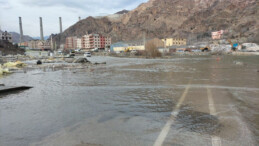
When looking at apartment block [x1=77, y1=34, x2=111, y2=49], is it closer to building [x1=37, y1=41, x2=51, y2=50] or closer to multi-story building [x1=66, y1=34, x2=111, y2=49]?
multi-story building [x1=66, y1=34, x2=111, y2=49]

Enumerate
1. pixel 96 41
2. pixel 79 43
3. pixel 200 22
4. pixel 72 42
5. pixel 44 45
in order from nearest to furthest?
pixel 96 41 < pixel 44 45 < pixel 200 22 < pixel 79 43 < pixel 72 42

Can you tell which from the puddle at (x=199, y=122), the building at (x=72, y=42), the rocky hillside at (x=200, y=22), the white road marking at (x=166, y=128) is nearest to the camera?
the white road marking at (x=166, y=128)

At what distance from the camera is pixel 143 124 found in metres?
4.81

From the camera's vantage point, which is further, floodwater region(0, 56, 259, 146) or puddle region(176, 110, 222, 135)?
puddle region(176, 110, 222, 135)

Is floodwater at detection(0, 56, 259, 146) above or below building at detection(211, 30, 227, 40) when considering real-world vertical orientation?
below

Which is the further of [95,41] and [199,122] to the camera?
[95,41]

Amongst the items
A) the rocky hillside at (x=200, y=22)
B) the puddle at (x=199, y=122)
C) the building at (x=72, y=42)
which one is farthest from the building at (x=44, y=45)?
the puddle at (x=199, y=122)

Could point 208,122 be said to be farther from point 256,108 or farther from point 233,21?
point 233,21

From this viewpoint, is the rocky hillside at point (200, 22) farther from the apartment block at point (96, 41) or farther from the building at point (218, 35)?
the apartment block at point (96, 41)

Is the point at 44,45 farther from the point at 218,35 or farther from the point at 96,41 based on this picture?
the point at 218,35

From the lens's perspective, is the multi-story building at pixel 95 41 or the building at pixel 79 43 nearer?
the multi-story building at pixel 95 41

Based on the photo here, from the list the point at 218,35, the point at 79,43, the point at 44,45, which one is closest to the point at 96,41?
the point at 79,43

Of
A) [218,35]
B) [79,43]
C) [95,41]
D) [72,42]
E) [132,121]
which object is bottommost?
[132,121]

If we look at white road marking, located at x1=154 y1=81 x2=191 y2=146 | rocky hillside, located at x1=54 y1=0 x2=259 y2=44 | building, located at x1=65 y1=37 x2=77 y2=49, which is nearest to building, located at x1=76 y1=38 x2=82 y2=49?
building, located at x1=65 y1=37 x2=77 y2=49
